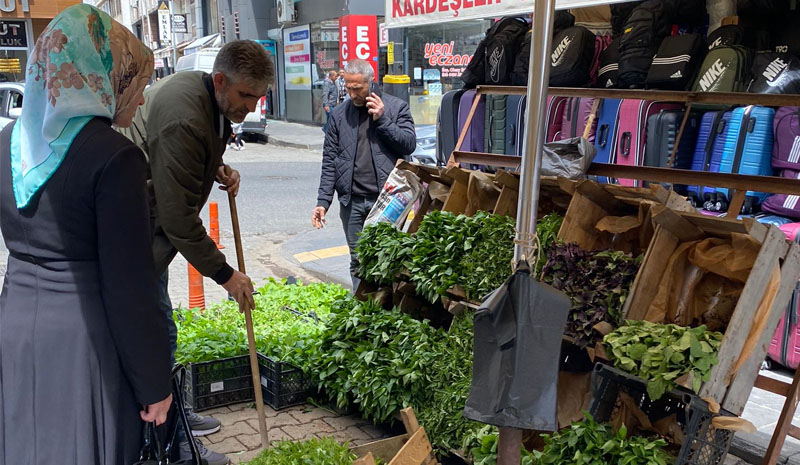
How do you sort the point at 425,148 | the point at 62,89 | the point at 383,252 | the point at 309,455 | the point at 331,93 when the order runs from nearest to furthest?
the point at 62,89
the point at 309,455
the point at 383,252
the point at 425,148
the point at 331,93

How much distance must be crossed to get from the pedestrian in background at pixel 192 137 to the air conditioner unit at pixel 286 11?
23.4m

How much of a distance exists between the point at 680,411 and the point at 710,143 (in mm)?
2598

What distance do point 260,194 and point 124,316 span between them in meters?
11.0

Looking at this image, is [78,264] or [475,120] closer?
[78,264]

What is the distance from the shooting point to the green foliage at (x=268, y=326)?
4660 millimetres

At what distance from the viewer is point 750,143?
4965mm

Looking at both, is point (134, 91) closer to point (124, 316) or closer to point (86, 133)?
point (86, 133)

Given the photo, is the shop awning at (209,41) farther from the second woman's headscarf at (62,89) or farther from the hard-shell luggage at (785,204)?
the second woman's headscarf at (62,89)

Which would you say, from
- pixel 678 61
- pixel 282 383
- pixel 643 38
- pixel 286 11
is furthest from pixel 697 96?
pixel 286 11

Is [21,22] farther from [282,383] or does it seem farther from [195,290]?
[282,383]

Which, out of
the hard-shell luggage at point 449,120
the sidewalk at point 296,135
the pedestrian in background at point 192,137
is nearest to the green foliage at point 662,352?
the pedestrian in background at point 192,137

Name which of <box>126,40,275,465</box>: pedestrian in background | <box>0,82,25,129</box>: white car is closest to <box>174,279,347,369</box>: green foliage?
<box>126,40,275,465</box>: pedestrian in background

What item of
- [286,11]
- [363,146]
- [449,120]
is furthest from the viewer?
[286,11]

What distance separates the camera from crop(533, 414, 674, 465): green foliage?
9.50 feet
